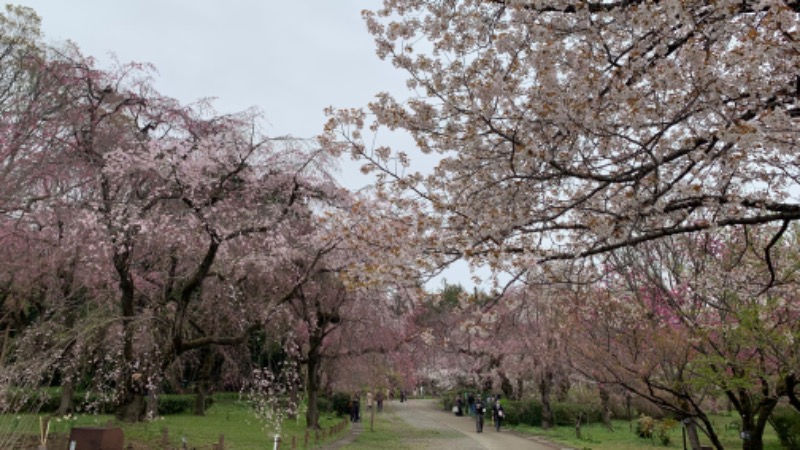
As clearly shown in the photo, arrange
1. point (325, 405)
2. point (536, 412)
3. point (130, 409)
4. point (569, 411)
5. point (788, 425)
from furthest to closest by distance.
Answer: point (325, 405), point (569, 411), point (536, 412), point (788, 425), point (130, 409)

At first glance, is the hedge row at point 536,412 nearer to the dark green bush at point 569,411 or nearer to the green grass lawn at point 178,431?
the dark green bush at point 569,411

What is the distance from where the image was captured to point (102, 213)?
1027 cm

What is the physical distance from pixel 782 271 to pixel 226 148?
1004 cm

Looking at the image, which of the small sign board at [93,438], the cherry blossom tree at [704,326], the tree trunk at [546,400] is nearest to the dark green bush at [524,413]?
the tree trunk at [546,400]

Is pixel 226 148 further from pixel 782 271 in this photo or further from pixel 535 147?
pixel 782 271

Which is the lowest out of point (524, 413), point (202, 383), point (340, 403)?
point (340, 403)

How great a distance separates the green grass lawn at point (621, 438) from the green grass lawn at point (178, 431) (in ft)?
26.6

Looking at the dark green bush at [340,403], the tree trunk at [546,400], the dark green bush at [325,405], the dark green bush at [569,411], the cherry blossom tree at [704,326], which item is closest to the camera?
the cherry blossom tree at [704,326]

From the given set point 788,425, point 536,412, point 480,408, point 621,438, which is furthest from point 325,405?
point 788,425

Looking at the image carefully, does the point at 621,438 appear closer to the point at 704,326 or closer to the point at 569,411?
the point at 569,411

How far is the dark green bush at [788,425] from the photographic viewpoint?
14102mm

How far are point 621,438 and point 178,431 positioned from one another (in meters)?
15.8

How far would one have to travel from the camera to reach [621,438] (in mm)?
20062

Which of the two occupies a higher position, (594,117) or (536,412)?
(594,117)
